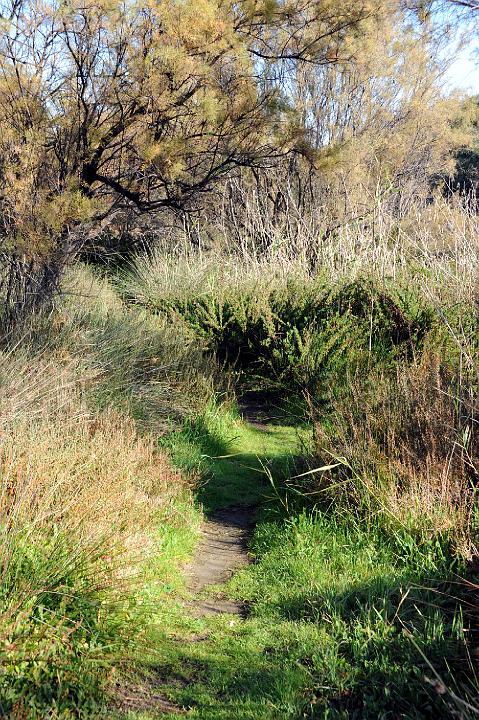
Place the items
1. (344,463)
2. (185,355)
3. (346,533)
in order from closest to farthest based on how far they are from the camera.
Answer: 1. (346,533)
2. (344,463)
3. (185,355)

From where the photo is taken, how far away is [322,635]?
4.32 m

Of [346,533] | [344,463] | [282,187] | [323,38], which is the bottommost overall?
[346,533]

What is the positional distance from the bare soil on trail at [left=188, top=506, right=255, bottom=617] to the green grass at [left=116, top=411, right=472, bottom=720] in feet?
0.43

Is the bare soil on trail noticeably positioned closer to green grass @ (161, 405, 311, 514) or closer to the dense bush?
green grass @ (161, 405, 311, 514)

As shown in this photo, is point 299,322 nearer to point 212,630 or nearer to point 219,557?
point 219,557

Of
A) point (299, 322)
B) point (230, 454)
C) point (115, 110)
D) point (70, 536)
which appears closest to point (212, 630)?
point (70, 536)

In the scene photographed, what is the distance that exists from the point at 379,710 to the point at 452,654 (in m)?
0.56

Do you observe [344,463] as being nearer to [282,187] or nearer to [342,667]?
[342,667]

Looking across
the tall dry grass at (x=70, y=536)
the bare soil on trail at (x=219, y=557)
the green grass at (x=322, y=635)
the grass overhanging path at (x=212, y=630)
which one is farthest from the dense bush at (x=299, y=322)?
the green grass at (x=322, y=635)

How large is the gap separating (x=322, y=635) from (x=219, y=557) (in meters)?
1.95

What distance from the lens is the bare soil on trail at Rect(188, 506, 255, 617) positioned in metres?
5.11

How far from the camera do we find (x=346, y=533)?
574cm

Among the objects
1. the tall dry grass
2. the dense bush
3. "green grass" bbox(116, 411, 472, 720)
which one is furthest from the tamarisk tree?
"green grass" bbox(116, 411, 472, 720)

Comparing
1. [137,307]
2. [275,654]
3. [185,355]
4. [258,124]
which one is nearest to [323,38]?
[258,124]
